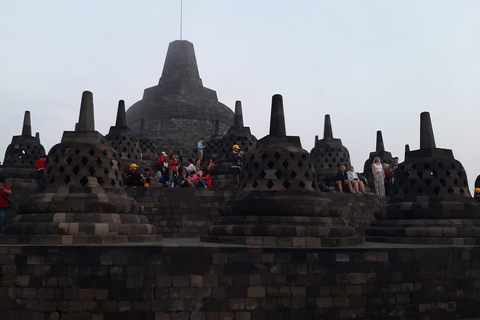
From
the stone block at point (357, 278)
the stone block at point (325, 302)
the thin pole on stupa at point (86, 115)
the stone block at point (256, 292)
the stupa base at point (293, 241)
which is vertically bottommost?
the stone block at point (325, 302)

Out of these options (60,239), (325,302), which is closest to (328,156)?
(325,302)

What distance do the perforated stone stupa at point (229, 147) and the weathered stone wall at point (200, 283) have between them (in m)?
11.0

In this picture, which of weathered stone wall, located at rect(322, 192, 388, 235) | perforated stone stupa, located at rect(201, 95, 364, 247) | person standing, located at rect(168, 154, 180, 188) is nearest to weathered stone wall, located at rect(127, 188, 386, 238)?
person standing, located at rect(168, 154, 180, 188)

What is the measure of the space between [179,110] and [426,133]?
21369 mm

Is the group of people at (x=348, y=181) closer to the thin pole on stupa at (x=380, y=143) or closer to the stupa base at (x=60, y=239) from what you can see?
the thin pole on stupa at (x=380, y=143)

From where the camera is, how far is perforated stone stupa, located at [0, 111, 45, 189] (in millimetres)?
18467

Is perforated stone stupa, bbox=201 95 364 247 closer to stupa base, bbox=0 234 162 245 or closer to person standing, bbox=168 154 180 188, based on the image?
stupa base, bbox=0 234 162 245

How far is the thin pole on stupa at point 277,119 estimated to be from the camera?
9.96 m

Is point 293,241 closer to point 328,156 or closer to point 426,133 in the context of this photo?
point 426,133

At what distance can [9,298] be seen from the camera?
7.33 meters

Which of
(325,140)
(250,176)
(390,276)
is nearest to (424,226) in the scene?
(390,276)

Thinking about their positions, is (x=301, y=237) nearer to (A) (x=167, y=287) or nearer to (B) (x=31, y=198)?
(A) (x=167, y=287)

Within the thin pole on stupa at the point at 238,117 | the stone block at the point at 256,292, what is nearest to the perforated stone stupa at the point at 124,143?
the thin pole on stupa at the point at 238,117

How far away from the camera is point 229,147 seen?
20.4 m
